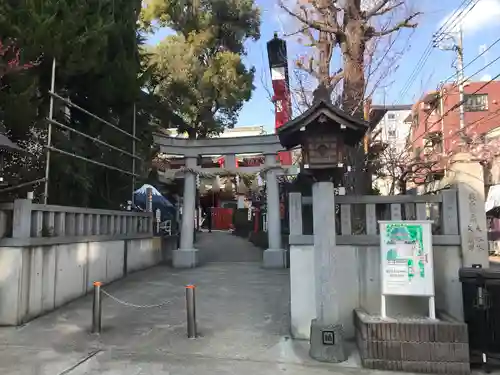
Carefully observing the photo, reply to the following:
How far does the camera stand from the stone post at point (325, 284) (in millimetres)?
5961

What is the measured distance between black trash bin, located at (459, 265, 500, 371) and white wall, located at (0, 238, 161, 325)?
7.35 meters

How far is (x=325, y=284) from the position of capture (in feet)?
20.4

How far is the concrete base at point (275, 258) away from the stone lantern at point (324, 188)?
8468mm

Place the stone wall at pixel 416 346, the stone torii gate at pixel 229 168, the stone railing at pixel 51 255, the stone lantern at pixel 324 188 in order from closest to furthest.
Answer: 1. the stone wall at pixel 416 346
2. the stone lantern at pixel 324 188
3. the stone railing at pixel 51 255
4. the stone torii gate at pixel 229 168

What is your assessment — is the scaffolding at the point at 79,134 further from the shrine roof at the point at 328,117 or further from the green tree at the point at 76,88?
A: the shrine roof at the point at 328,117

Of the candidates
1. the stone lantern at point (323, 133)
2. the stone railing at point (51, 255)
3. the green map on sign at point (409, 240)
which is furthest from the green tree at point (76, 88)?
the green map on sign at point (409, 240)

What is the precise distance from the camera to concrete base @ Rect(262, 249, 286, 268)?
49.6ft

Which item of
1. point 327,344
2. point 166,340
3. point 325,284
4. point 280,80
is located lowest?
point 166,340

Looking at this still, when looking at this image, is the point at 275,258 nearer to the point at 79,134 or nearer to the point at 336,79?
the point at 336,79

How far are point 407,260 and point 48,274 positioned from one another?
6767 millimetres

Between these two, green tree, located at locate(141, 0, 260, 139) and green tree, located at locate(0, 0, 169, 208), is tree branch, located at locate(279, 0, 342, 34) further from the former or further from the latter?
green tree, located at locate(141, 0, 260, 139)

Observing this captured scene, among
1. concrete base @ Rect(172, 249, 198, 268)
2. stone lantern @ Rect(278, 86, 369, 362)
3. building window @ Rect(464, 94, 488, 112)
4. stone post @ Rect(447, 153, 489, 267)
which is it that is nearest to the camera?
stone lantern @ Rect(278, 86, 369, 362)

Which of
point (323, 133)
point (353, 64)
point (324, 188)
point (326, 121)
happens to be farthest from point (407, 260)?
point (353, 64)

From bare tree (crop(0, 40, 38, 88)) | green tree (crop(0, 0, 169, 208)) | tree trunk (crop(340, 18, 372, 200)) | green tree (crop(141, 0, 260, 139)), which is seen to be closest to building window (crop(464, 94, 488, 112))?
green tree (crop(141, 0, 260, 139))
